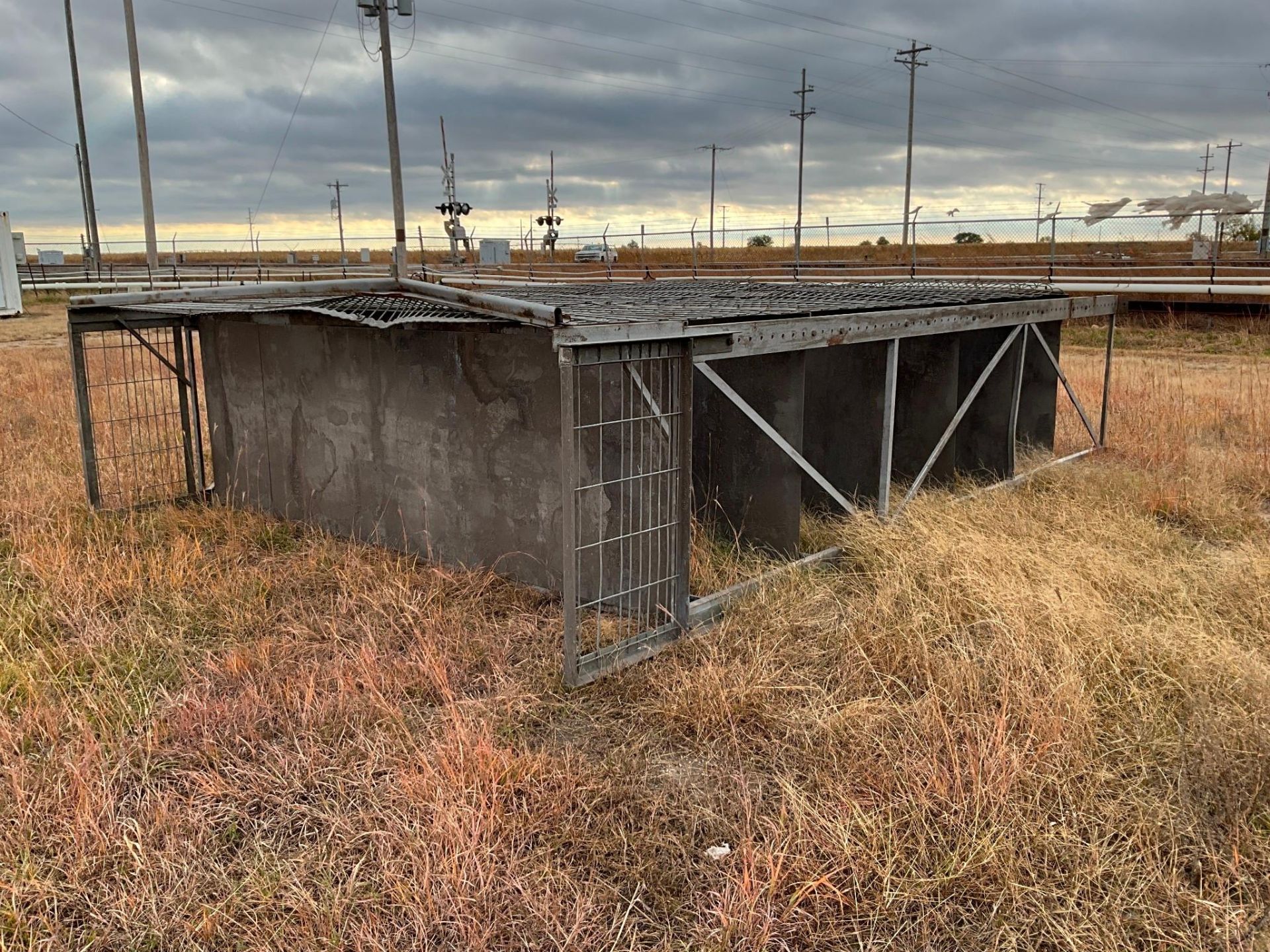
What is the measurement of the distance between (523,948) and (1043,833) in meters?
2.01

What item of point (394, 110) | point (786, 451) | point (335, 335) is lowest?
point (786, 451)

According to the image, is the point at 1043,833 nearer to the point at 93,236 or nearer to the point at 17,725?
the point at 17,725

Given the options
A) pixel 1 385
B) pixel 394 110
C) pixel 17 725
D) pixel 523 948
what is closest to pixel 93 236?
pixel 394 110

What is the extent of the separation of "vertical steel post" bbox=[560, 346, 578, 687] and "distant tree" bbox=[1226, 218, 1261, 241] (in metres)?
40.8

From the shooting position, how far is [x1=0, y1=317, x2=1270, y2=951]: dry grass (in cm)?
336

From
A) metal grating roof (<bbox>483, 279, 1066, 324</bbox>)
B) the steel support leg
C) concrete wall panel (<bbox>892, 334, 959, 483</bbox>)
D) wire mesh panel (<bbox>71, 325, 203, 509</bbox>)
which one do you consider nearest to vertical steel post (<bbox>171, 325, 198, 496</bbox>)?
wire mesh panel (<bbox>71, 325, 203, 509</bbox>)

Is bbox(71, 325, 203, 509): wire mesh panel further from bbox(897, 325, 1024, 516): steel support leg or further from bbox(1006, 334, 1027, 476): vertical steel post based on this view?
bbox(1006, 334, 1027, 476): vertical steel post

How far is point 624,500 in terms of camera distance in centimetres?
618

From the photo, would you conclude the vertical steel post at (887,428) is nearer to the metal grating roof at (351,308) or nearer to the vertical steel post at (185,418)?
the metal grating roof at (351,308)

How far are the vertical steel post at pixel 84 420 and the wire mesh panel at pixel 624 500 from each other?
14.9ft

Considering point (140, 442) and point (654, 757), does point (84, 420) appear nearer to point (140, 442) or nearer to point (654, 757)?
point (140, 442)

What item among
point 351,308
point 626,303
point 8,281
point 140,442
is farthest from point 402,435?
point 8,281

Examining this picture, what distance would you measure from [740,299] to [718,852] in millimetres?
5309

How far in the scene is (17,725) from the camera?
453 centimetres
